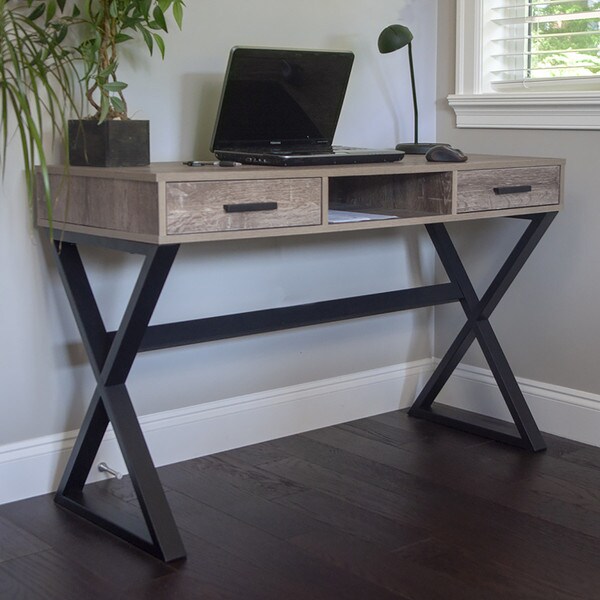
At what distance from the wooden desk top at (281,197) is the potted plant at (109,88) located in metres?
0.06

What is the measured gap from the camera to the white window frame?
2.82m

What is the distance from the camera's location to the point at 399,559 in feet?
7.05

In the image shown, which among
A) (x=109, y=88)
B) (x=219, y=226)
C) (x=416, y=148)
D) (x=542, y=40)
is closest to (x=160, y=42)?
(x=109, y=88)

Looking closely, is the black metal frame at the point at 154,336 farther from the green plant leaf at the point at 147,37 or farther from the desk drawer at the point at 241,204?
the green plant leaf at the point at 147,37

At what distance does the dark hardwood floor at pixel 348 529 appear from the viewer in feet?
6.67

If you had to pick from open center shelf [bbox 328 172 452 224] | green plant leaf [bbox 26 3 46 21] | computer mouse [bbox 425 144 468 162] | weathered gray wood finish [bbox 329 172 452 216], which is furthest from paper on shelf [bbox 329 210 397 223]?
green plant leaf [bbox 26 3 46 21]

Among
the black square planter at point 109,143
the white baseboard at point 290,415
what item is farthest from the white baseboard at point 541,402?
the black square planter at point 109,143

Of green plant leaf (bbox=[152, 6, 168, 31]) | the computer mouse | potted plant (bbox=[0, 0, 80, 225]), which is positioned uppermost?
green plant leaf (bbox=[152, 6, 168, 31])

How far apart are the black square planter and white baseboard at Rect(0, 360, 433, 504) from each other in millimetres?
766

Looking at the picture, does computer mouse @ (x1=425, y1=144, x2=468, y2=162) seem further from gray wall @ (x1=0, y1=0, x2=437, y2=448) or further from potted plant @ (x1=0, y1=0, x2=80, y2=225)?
potted plant @ (x1=0, y1=0, x2=80, y2=225)

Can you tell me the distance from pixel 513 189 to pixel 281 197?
2.54 ft

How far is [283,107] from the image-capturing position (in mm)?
2615

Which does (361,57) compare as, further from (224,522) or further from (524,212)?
(224,522)

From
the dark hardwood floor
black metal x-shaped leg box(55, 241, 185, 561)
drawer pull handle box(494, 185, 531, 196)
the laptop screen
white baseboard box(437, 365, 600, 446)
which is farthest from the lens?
white baseboard box(437, 365, 600, 446)
